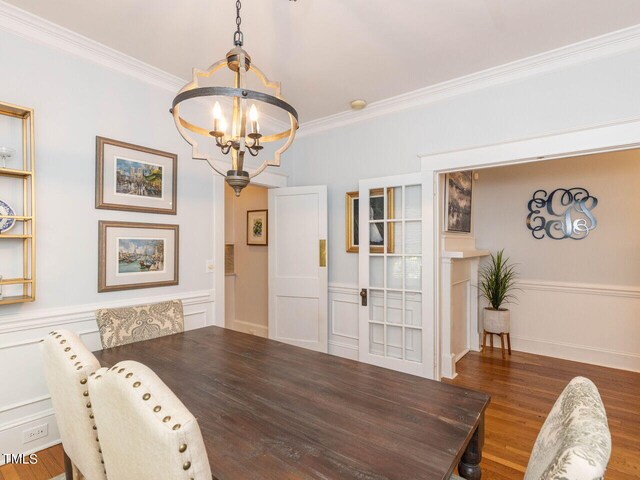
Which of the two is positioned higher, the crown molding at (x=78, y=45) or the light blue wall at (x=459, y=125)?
the crown molding at (x=78, y=45)

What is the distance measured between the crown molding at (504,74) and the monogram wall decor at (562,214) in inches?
79.6

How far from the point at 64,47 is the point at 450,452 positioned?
3171 millimetres

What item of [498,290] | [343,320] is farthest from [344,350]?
[498,290]

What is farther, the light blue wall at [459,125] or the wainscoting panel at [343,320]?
the wainscoting panel at [343,320]

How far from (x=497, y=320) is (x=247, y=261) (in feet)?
11.2

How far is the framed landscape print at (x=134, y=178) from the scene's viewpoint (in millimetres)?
2451

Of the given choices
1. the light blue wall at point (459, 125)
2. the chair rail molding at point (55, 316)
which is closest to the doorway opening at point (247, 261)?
the light blue wall at point (459, 125)

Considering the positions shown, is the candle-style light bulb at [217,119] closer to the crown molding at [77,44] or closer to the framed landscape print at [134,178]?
the framed landscape print at [134,178]

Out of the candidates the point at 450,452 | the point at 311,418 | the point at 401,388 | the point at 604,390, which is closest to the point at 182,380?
the point at 311,418

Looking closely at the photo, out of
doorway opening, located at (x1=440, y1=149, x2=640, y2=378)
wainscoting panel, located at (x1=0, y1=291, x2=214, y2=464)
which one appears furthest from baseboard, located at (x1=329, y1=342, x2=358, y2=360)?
wainscoting panel, located at (x1=0, y1=291, x2=214, y2=464)

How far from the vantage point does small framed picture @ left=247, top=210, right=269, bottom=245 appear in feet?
15.4

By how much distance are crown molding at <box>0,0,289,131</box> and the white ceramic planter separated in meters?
4.14

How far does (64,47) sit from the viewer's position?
229cm

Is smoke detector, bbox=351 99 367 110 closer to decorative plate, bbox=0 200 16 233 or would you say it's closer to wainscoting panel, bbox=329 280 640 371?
wainscoting panel, bbox=329 280 640 371
